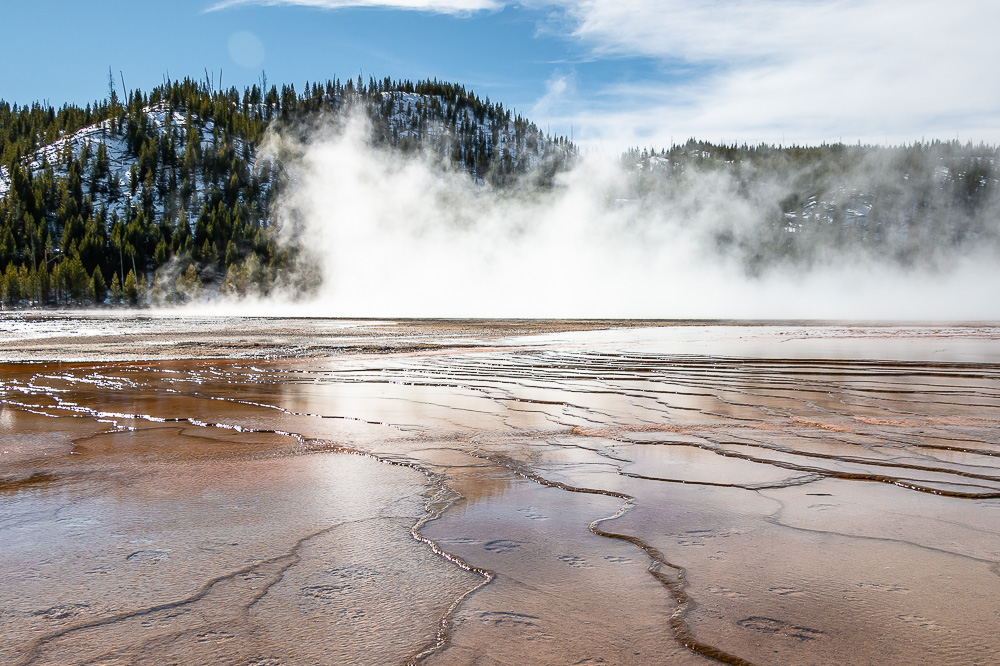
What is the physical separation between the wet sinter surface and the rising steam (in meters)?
46.6

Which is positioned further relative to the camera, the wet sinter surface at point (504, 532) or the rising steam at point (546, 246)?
the rising steam at point (546, 246)

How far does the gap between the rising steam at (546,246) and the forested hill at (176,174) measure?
7.14 metres

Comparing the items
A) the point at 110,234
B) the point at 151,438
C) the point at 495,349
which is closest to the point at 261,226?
the point at 110,234

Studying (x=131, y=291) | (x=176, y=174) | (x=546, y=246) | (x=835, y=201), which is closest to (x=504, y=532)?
(x=131, y=291)

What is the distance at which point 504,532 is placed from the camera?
2855 mm

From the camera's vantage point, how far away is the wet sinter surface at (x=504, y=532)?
1924 millimetres

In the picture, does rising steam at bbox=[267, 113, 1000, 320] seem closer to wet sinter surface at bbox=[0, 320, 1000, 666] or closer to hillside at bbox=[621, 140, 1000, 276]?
hillside at bbox=[621, 140, 1000, 276]

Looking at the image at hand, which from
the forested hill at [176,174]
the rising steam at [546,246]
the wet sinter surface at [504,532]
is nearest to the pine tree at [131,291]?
the forested hill at [176,174]

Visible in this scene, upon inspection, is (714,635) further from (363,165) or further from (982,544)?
(363,165)

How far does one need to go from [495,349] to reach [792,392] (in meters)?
7.75

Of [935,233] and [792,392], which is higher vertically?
[935,233]

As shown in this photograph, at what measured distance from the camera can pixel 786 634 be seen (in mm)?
1935

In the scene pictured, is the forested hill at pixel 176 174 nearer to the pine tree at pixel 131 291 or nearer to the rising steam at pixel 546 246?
the pine tree at pixel 131 291

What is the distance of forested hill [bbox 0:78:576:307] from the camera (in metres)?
83.5
